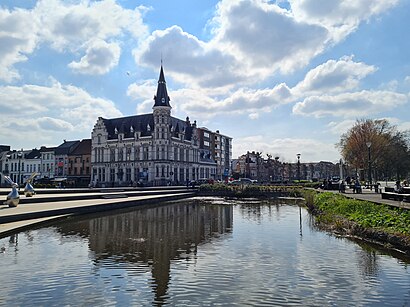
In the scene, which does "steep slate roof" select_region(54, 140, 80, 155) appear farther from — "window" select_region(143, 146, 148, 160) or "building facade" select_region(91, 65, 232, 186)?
"window" select_region(143, 146, 148, 160)

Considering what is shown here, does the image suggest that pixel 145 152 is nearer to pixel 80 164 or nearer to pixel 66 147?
pixel 80 164

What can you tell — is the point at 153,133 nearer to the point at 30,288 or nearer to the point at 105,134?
the point at 105,134

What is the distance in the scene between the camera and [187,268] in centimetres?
1098

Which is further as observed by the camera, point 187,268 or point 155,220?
point 155,220

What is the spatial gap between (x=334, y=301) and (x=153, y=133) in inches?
2905

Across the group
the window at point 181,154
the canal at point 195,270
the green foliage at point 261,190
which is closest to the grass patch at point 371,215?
the canal at point 195,270

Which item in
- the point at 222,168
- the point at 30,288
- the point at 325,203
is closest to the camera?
the point at 30,288

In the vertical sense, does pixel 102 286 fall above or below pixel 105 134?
below

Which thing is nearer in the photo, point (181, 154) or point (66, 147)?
point (181, 154)

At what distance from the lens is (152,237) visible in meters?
16.6

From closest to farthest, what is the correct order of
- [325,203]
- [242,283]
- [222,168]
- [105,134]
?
[242,283], [325,203], [105,134], [222,168]

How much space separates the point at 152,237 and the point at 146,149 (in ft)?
214

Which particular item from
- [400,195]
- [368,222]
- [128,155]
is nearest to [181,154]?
[128,155]

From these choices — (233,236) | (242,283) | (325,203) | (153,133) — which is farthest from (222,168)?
(242,283)
